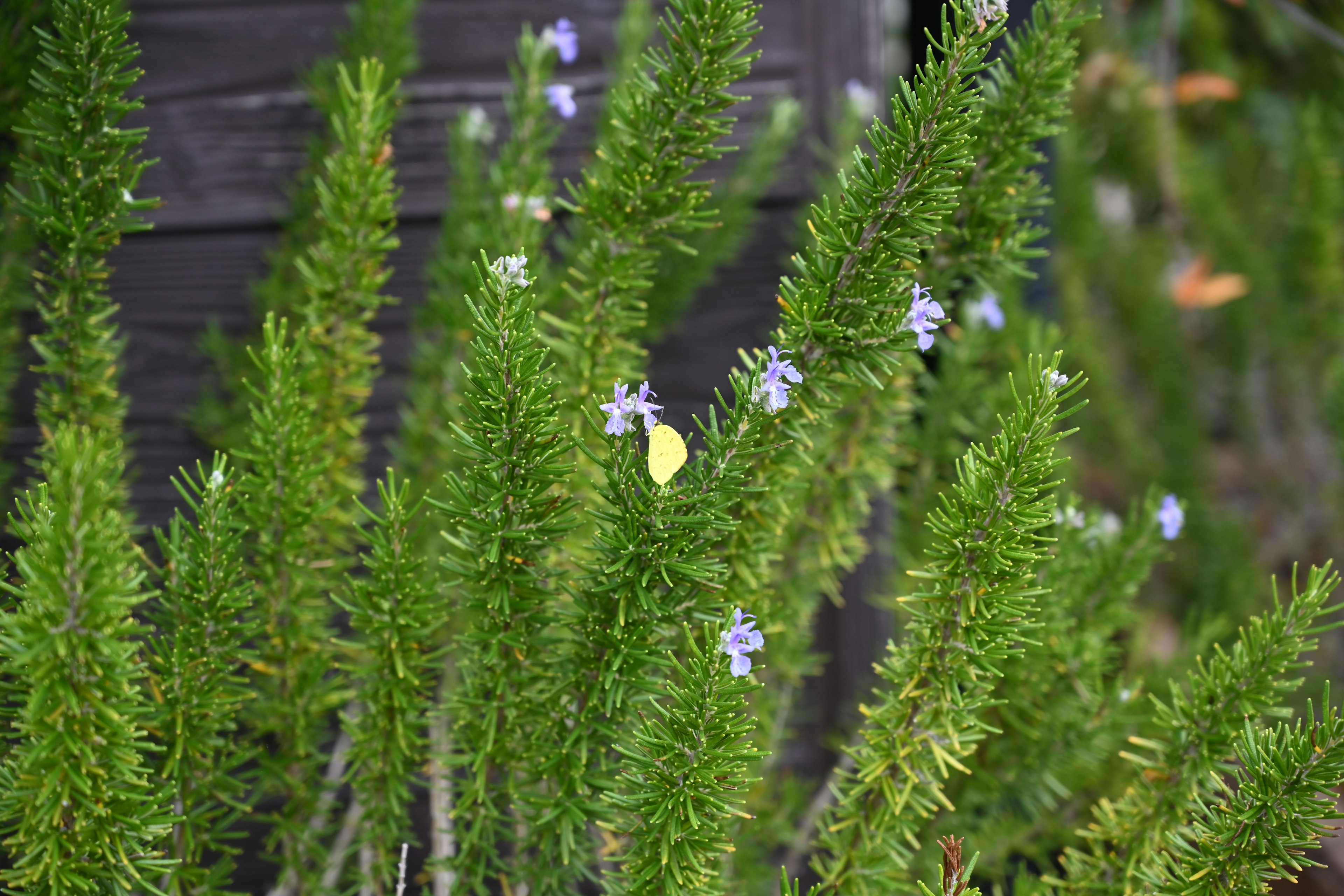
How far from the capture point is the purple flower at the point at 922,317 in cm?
72

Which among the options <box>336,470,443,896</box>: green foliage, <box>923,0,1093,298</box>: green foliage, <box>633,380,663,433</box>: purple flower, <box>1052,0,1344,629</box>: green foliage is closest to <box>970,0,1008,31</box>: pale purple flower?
<box>923,0,1093,298</box>: green foliage

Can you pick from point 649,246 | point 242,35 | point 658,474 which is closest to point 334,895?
point 658,474

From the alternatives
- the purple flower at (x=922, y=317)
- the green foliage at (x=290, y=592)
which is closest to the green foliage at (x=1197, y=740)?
the purple flower at (x=922, y=317)

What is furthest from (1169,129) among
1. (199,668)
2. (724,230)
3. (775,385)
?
(199,668)

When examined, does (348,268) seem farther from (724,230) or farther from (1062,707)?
(1062,707)

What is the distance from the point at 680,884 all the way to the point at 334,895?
0.42 m

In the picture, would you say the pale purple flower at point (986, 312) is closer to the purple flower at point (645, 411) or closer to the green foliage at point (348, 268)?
the purple flower at point (645, 411)

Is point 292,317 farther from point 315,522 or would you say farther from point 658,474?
point 658,474

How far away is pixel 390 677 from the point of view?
0.77m

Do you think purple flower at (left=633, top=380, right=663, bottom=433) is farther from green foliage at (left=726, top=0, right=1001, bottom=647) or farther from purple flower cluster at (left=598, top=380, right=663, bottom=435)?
green foliage at (left=726, top=0, right=1001, bottom=647)

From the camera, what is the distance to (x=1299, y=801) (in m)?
0.65

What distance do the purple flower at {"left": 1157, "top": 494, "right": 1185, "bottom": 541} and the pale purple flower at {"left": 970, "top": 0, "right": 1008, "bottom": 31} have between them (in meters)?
0.59

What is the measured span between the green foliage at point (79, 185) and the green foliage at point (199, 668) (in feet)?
0.76

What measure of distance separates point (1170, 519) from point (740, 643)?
0.59 meters
